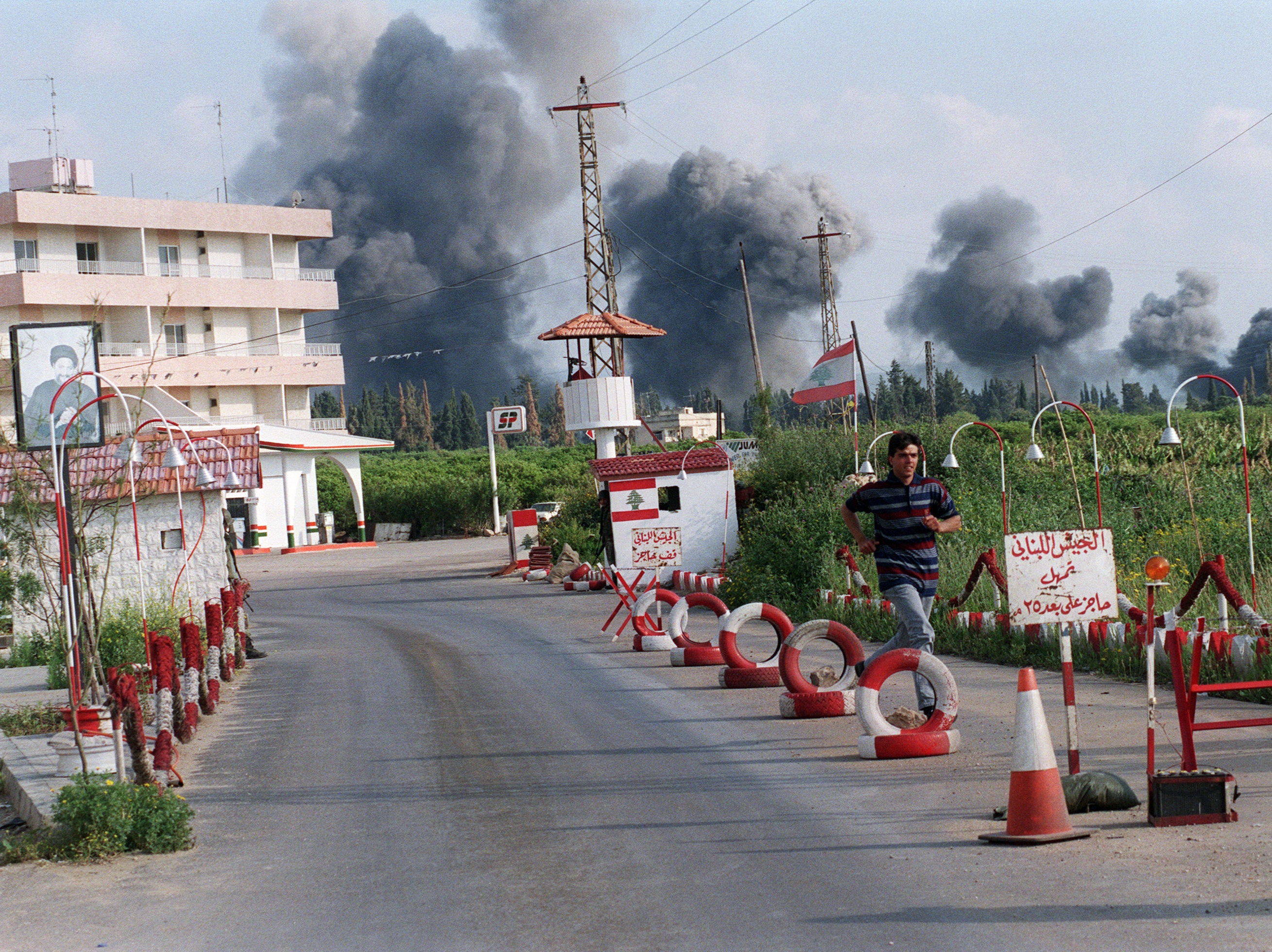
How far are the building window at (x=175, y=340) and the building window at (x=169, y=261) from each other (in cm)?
274

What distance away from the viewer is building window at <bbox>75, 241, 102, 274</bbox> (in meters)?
69.6

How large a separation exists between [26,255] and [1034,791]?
7095 cm

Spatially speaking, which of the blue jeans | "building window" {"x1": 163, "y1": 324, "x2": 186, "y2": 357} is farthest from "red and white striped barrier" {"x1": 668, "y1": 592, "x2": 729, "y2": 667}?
"building window" {"x1": 163, "y1": 324, "x2": 186, "y2": 357}

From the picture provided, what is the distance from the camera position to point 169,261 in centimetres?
7250

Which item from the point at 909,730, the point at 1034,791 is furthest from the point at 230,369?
the point at 1034,791

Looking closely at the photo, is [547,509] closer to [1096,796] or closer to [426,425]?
[1096,796]

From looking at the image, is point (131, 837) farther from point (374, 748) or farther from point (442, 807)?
point (374, 748)

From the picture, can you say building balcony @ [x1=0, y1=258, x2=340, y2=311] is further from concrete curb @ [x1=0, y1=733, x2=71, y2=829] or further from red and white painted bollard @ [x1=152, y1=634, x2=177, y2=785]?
red and white painted bollard @ [x1=152, y1=634, x2=177, y2=785]

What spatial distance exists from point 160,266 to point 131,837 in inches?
2716

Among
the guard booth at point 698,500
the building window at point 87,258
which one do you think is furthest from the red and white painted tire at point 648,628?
the building window at point 87,258

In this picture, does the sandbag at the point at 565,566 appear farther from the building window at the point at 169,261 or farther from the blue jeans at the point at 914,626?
the building window at the point at 169,261

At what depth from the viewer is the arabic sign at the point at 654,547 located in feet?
63.4

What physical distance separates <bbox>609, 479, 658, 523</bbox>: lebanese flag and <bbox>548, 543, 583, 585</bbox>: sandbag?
8.09 metres

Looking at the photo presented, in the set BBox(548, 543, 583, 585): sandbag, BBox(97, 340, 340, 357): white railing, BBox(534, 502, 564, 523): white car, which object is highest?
BBox(97, 340, 340, 357): white railing
